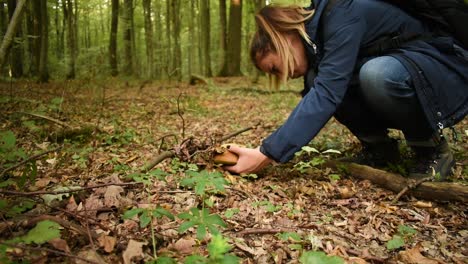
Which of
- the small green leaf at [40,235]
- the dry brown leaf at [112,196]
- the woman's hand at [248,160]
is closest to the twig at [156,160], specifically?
the dry brown leaf at [112,196]

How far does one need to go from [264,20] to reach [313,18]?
345 mm

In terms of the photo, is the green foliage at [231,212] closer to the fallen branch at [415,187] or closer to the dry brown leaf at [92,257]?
the dry brown leaf at [92,257]

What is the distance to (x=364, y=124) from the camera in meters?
2.89

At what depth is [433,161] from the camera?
2.47m

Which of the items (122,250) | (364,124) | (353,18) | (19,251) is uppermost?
(353,18)

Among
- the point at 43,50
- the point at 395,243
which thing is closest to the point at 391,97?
the point at 395,243

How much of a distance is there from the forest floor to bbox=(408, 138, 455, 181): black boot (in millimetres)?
150

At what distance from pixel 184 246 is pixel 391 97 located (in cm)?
167

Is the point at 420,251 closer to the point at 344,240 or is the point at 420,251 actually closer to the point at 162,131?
the point at 344,240

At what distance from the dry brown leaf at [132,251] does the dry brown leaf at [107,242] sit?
0.08 m

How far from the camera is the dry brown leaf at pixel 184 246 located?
1.54 metres

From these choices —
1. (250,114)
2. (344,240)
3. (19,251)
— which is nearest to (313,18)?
(344,240)

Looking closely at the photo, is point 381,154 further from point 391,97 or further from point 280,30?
point 280,30

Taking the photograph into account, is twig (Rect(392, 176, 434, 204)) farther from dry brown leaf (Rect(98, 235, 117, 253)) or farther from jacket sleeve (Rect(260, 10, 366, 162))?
dry brown leaf (Rect(98, 235, 117, 253))
